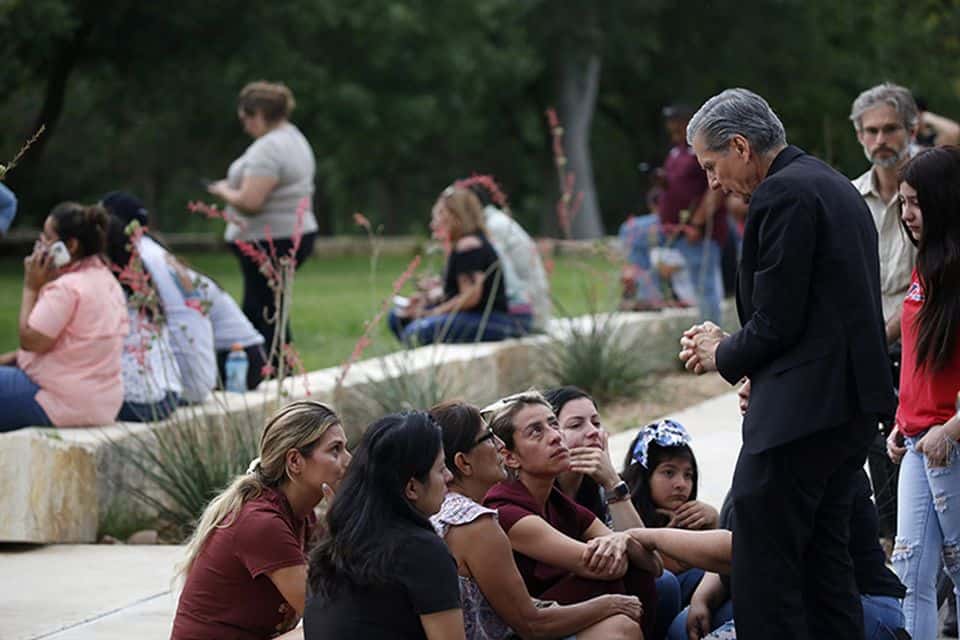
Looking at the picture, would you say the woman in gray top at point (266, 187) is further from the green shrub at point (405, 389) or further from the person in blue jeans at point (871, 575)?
the person in blue jeans at point (871, 575)

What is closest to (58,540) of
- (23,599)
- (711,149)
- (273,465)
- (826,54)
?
(23,599)

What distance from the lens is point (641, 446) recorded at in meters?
5.16

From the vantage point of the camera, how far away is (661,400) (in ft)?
32.3

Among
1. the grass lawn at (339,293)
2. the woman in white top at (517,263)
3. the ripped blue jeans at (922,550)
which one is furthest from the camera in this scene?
the grass lawn at (339,293)

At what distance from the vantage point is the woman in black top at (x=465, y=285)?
9.45 meters

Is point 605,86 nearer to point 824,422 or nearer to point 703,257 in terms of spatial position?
point 703,257

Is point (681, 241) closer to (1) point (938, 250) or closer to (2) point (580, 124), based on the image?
(1) point (938, 250)

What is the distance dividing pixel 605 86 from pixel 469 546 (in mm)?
35726

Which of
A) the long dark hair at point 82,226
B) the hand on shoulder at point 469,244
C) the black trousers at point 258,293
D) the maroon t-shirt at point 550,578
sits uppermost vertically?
the long dark hair at point 82,226

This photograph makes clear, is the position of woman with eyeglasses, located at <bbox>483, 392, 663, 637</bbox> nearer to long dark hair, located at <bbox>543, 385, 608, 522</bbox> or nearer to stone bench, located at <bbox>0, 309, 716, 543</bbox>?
long dark hair, located at <bbox>543, 385, 608, 522</bbox>

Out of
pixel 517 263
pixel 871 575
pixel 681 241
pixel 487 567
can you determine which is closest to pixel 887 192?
pixel 871 575

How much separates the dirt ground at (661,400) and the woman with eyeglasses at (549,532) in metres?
4.30

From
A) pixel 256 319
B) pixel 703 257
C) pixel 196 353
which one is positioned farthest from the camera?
pixel 703 257

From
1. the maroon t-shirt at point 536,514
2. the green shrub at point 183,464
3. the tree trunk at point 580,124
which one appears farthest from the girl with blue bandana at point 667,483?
A: the tree trunk at point 580,124
